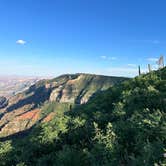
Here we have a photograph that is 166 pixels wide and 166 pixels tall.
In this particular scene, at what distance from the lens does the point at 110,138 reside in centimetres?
5247

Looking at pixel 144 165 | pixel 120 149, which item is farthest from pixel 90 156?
pixel 144 165

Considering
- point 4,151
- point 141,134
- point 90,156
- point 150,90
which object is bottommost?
point 4,151

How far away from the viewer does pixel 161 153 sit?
3997 cm

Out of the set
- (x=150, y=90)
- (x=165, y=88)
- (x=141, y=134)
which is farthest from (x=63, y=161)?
(x=165, y=88)

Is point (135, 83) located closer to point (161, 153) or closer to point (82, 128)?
point (82, 128)

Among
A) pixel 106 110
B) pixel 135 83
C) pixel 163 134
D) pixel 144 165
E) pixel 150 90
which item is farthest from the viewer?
pixel 135 83

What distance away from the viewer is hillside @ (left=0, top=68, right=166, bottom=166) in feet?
153

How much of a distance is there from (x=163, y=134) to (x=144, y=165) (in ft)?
33.2

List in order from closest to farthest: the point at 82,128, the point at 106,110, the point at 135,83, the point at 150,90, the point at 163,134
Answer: the point at 163,134
the point at 82,128
the point at 150,90
the point at 106,110
the point at 135,83

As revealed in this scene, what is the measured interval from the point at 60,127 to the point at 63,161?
19607mm

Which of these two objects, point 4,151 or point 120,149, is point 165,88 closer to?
point 120,149

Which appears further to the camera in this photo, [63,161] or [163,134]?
[63,161]

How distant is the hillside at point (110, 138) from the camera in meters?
46.6

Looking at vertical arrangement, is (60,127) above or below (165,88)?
below
